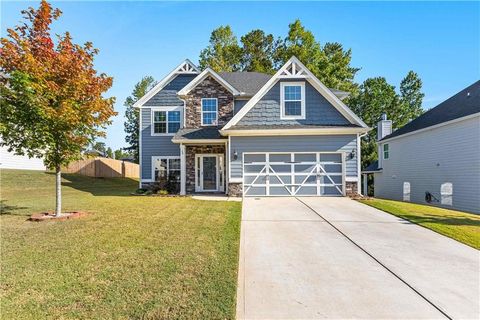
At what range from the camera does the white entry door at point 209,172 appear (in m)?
16.1

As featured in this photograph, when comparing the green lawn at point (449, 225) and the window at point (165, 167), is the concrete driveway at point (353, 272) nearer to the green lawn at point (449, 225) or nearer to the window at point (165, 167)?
the green lawn at point (449, 225)

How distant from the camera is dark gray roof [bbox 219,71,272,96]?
1645 centimetres

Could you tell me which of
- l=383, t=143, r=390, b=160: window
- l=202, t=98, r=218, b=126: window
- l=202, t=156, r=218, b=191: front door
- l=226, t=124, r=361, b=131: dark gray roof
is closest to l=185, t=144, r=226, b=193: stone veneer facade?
l=202, t=156, r=218, b=191: front door

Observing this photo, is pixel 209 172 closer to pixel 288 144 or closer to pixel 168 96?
pixel 288 144

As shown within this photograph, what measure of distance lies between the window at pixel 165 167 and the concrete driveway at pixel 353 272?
33.8 ft

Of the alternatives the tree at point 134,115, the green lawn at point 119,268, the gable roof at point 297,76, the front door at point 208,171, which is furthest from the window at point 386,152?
Result: the tree at point 134,115

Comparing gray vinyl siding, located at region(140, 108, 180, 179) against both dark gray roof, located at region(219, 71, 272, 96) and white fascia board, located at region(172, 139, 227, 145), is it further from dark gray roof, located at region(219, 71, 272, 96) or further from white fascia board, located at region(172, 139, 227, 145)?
dark gray roof, located at region(219, 71, 272, 96)

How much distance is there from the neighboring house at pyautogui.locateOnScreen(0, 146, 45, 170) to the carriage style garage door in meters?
14.8

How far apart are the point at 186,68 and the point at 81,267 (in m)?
15.3

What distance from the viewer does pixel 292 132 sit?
43.7 ft

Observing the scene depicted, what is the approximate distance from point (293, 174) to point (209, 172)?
5.14 m

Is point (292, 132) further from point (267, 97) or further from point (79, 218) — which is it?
point (79, 218)

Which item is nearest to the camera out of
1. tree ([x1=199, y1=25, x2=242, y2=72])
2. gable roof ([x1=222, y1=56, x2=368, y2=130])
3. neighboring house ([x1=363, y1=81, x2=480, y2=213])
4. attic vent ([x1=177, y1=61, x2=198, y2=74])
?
neighboring house ([x1=363, y1=81, x2=480, y2=213])

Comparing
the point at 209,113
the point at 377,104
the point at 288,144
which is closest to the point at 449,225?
the point at 288,144
